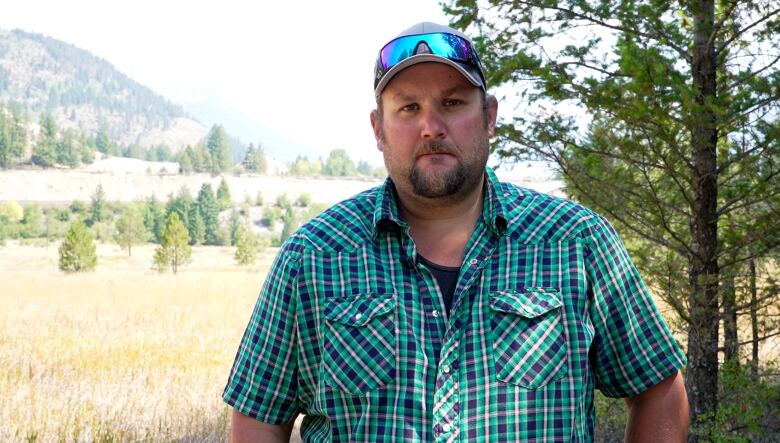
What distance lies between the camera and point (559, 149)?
5.70 m

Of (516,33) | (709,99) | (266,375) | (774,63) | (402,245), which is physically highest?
(516,33)

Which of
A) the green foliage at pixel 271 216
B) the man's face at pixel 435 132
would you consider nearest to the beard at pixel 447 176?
the man's face at pixel 435 132

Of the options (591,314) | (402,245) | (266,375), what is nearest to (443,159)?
(402,245)

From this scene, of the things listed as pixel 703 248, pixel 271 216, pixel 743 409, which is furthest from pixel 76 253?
pixel 271 216

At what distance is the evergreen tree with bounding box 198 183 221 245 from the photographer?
105875mm

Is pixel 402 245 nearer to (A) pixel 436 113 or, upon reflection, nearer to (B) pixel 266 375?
(A) pixel 436 113

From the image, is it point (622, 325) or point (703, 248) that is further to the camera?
point (703, 248)

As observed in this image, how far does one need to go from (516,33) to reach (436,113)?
4.26 meters

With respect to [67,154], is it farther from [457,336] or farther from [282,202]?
[457,336]

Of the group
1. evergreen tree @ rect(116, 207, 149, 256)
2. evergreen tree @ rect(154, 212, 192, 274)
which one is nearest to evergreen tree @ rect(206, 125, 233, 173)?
evergreen tree @ rect(116, 207, 149, 256)

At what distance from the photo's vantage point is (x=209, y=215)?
109 m

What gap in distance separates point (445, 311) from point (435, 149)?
0.40 meters

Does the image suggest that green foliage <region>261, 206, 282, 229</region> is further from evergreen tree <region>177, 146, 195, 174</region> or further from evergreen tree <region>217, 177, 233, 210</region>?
evergreen tree <region>177, 146, 195, 174</region>

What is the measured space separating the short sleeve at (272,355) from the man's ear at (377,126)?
415mm
